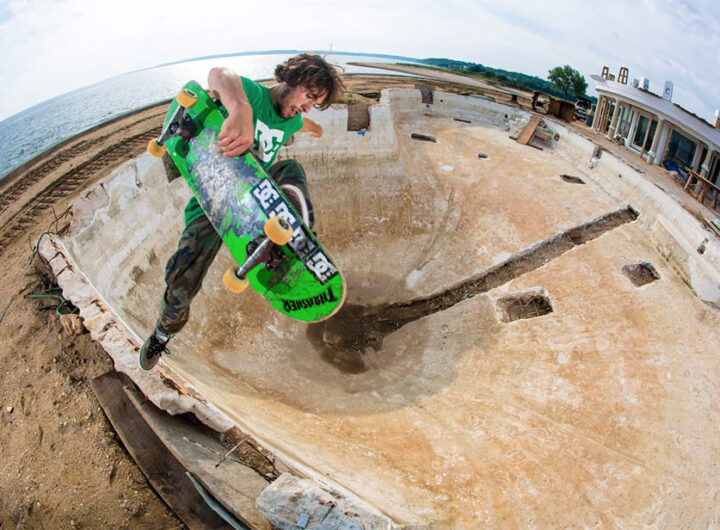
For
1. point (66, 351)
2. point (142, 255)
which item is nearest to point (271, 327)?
point (142, 255)

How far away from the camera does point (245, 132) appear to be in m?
4.96

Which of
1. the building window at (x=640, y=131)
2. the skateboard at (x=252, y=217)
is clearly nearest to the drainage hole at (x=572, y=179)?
the building window at (x=640, y=131)

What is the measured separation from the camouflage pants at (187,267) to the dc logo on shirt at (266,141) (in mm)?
403

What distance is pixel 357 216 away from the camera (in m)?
A: 12.9

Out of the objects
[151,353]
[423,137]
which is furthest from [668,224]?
[151,353]

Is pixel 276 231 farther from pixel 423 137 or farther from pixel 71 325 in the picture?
pixel 423 137

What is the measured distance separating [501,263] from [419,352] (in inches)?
138

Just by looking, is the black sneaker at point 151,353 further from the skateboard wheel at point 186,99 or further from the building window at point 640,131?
the building window at point 640,131

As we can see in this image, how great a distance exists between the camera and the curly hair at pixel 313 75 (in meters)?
5.25

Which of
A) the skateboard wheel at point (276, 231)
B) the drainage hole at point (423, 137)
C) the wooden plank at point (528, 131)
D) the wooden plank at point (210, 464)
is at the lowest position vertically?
the wooden plank at point (210, 464)

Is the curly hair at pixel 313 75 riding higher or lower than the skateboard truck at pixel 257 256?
higher

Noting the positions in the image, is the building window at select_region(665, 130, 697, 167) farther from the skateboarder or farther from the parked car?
the skateboarder

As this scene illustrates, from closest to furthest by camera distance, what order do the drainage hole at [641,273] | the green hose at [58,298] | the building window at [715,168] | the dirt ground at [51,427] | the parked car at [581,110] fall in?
the dirt ground at [51,427] < the green hose at [58,298] < the drainage hole at [641,273] < the building window at [715,168] < the parked car at [581,110]

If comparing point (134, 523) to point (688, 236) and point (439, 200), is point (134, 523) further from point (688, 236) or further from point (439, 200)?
point (688, 236)
